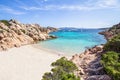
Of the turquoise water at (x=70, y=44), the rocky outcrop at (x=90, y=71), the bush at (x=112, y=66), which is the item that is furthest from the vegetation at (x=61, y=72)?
the turquoise water at (x=70, y=44)

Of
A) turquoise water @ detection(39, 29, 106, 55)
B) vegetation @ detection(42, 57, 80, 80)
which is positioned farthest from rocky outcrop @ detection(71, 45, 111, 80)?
turquoise water @ detection(39, 29, 106, 55)

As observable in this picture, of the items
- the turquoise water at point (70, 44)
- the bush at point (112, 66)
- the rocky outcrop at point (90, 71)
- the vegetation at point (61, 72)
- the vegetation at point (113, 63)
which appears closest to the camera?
the vegetation at point (61, 72)

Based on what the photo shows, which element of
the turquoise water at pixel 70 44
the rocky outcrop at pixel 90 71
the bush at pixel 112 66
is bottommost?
the turquoise water at pixel 70 44

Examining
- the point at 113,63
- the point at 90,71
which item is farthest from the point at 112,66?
the point at 90,71

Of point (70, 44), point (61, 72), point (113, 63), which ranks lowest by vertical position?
point (70, 44)

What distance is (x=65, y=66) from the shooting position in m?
18.4

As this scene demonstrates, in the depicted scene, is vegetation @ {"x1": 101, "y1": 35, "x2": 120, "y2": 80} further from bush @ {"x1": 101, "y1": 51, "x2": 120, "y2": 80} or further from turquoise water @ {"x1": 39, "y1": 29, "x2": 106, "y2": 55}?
turquoise water @ {"x1": 39, "y1": 29, "x2": 106, "y2": 55}

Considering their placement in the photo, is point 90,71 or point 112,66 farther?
point 90,71

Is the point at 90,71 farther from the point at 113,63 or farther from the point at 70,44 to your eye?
the point at 70,44

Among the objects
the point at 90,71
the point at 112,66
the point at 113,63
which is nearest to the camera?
the point at 112,66

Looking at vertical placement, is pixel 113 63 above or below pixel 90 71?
above

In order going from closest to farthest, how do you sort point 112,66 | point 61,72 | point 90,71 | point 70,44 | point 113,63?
point 61,72 → point 112,66 → point 113,63 → point 90,71 → point 70,44

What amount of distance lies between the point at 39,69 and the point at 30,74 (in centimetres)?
242

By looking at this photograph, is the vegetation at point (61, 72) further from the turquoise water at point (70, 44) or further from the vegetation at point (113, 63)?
the turquoise water at point (70, 44)
